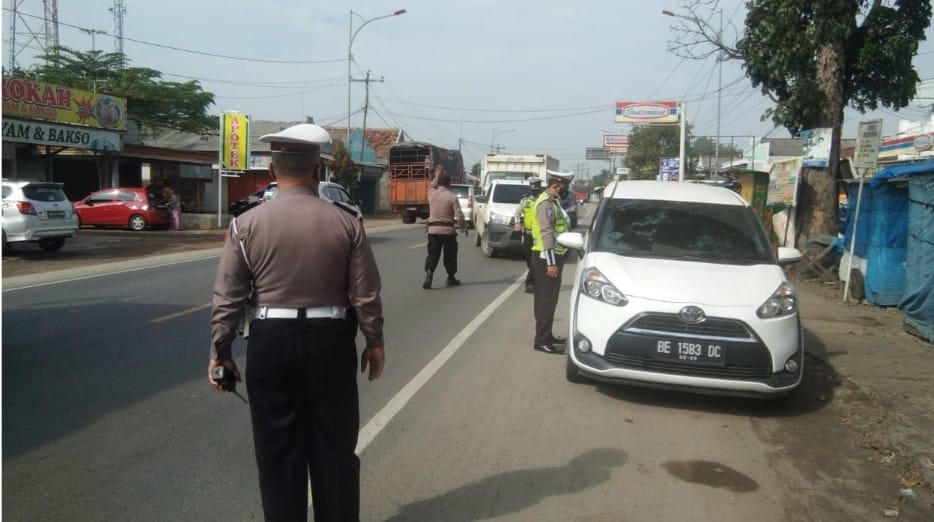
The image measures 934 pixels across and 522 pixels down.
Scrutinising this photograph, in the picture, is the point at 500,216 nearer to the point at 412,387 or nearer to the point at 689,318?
the point at 412,387

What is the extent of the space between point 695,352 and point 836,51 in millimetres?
10993

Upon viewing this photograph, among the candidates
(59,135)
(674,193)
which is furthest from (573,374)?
(59,135)

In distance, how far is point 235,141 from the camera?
88.7 feet

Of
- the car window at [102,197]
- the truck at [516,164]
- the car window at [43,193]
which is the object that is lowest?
the car window at [102,197]

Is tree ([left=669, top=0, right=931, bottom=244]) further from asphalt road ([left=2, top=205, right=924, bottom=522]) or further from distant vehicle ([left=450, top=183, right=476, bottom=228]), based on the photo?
distant vehicle ([left=450, top=183, right=476, bottom=228])

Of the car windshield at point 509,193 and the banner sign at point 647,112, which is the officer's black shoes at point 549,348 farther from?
the banner sign at point 647,112

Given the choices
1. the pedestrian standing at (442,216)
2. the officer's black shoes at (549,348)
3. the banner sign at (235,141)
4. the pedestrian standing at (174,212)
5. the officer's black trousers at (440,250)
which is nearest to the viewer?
the officer's black shoes at (549,348)

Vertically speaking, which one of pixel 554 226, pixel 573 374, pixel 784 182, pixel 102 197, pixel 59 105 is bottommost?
pixel 573 374

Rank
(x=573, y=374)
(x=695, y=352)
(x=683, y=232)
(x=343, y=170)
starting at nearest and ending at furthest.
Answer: (x=695, y=352) → (x=573, y=374) → (x=683, y=232) → (x=343, y=170)

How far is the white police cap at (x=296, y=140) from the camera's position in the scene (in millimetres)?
3100

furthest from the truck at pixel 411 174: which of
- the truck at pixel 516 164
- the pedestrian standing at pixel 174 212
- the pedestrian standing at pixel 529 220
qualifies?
the pedestrian standing at pixel 529 220

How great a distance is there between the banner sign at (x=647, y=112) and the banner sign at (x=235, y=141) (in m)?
13.7

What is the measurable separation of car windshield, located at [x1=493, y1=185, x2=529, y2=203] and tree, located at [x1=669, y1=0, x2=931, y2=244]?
238 inches

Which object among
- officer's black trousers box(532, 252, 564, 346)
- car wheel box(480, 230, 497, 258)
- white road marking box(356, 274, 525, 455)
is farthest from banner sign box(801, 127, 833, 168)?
officer's black trousers box(532, 252, 564, 346)
